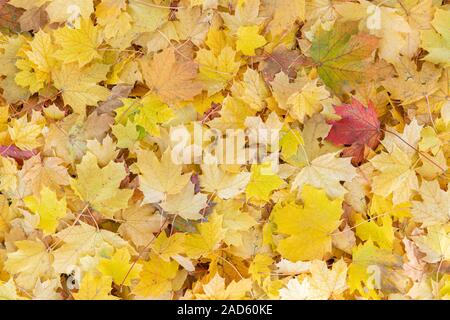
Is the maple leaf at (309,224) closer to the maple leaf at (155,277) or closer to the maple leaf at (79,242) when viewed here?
the maple leaf at (155,277)

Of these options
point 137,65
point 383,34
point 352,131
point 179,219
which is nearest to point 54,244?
point 179,219

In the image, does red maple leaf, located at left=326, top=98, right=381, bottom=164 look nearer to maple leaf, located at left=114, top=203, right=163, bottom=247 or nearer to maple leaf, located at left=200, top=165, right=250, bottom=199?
maple leaf, located at left=200, top=165, right=250, bottom=199

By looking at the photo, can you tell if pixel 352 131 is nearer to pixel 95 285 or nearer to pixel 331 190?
pixel 331 190

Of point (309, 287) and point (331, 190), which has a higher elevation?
point (331, 190)

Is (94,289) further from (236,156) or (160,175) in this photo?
(236,156)

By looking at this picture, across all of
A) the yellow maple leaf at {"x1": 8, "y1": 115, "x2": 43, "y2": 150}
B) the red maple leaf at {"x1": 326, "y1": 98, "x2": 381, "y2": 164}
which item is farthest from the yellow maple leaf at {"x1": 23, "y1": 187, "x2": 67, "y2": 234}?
the red maple leaf at {"x1": 326, "y1": 98, "x2": 381, "y2": 164}

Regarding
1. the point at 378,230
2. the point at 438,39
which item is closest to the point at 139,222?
the point at 378,230
